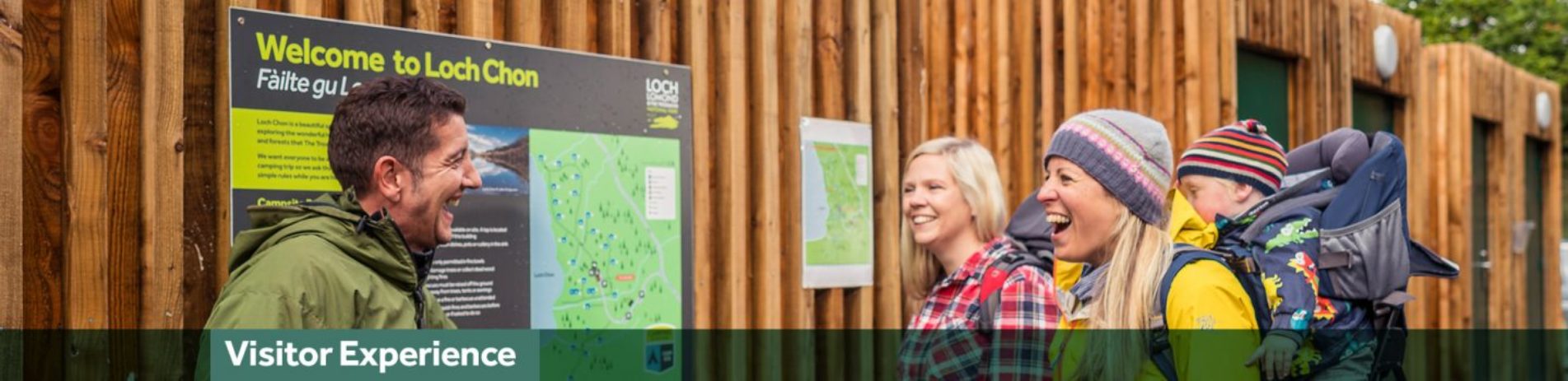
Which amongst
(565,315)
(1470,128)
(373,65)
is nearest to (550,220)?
(565,315)

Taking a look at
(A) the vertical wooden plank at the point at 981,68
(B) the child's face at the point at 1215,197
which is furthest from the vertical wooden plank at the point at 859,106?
(B) the child's face at the point at 1215,197

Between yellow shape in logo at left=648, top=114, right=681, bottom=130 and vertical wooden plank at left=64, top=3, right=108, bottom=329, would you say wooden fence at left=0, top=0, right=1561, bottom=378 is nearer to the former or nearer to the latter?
vertical wooden plank at left=64, top=3, right=108, bottom=329

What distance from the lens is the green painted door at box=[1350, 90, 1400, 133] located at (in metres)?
9.75

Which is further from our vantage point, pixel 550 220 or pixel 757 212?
pixel 757 212

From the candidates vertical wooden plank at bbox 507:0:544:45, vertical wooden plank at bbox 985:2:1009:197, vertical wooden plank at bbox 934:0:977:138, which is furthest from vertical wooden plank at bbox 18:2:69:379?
vertical wooden plank at bbox 985:2:1009:197

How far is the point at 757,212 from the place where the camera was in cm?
535

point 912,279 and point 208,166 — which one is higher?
point 208,166

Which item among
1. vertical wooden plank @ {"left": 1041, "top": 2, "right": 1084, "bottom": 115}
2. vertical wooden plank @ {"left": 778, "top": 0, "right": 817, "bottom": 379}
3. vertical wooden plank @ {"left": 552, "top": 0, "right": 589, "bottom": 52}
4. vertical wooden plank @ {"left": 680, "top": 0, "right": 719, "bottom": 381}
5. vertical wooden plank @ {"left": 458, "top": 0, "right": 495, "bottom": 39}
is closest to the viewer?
vertical wooden plank @ {"left": 458, "top": 0, "right": 495, "bottom": 39}

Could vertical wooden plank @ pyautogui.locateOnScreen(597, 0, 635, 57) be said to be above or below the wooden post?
above

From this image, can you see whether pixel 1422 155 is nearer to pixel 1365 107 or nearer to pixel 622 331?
pixel 1365 107

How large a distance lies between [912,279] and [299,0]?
1949 millimetres

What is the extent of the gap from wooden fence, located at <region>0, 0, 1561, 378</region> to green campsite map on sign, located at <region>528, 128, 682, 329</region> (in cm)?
18

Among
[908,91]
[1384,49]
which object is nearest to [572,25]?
[908,91]

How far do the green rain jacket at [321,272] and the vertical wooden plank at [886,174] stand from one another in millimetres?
3078
